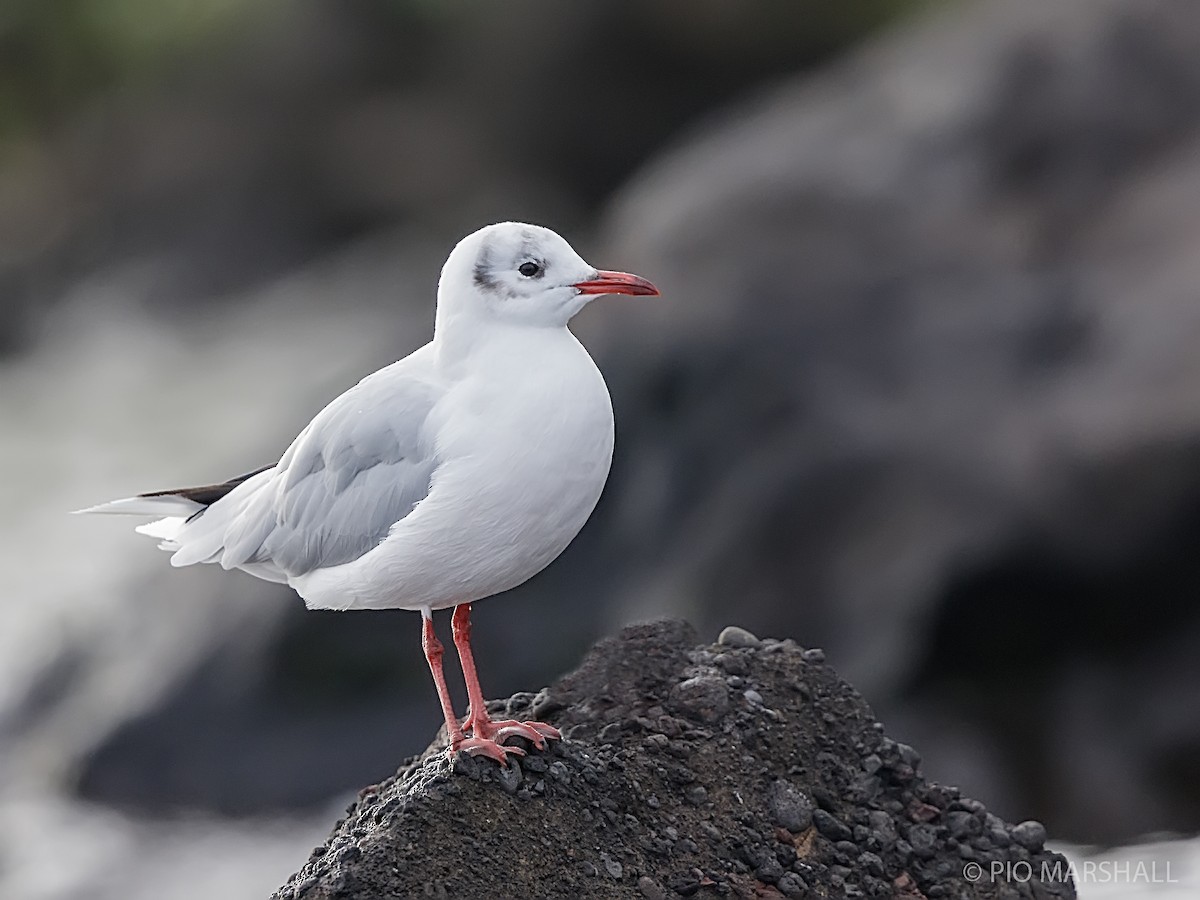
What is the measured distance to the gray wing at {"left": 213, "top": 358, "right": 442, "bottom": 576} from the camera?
13.1 feet

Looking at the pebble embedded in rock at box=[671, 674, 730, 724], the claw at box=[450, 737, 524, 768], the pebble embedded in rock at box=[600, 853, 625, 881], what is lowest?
the pebble embedded in rock at box=[600, 853, 625, 881]

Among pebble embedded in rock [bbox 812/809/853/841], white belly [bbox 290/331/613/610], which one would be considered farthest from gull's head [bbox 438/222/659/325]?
pebble embedded in rock [bbox 812/809/853/841]

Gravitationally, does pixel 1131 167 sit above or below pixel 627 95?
below

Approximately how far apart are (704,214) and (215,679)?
135 inches

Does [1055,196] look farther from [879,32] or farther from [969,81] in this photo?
[879,32]

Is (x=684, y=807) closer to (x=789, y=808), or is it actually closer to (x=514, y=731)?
(x=789, y=808)

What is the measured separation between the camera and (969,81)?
9.48 metres

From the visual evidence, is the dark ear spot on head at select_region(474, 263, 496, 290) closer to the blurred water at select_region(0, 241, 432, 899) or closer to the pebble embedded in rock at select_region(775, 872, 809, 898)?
the pebble embedded in rock at select_region(775, 872, 809, 898)

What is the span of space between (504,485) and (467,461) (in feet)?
0.38

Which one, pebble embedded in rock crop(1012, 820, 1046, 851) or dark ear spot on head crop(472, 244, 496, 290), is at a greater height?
dark ear spot on head crop(472, 244, 496, 290)

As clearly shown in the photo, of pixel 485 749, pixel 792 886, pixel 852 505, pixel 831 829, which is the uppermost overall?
pixel 852 505

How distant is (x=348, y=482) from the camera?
13.6 ft

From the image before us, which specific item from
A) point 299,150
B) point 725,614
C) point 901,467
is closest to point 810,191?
point 901,467

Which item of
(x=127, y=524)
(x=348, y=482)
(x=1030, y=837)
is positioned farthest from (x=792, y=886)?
(x=127, y=524)
